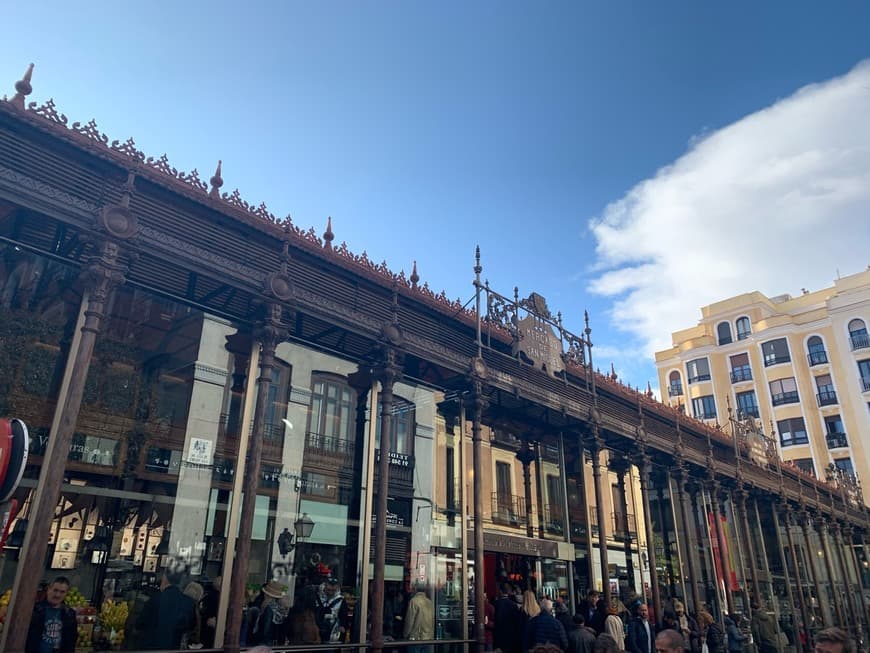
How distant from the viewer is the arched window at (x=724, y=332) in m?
53.6

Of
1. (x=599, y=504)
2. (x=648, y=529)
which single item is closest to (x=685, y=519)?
(x=648, y=529)

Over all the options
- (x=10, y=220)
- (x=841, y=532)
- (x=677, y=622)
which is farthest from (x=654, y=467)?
(x=841, y=532)

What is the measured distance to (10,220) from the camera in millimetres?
6934

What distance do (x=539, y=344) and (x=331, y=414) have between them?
534 centimetres

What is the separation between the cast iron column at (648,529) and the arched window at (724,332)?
4240 centimetres

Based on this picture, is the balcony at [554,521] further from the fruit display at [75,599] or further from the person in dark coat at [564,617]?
the fruit display at [75,599]

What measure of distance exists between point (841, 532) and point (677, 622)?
20.4 metres

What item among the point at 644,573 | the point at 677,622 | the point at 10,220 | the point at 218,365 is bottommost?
the point at 677,622

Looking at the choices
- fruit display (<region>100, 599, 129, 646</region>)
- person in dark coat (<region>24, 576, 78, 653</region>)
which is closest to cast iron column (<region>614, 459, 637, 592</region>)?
fruit display (<region>100, 599, 129, 646</region>)

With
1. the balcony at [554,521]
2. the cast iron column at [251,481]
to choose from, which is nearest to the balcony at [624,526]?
the balcony at [554,521]

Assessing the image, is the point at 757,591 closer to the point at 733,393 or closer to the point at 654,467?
the point at 654,467

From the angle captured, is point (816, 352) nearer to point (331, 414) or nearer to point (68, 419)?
point (331, 414)

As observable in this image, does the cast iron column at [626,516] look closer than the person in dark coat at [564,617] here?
No

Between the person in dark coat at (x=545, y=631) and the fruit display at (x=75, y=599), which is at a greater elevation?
the fruit display at (x=75, y=599)
